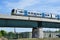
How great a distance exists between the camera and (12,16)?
59594 millimetres

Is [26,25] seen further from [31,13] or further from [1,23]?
[1,23]

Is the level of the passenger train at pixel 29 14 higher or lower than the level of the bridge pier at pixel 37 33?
higher

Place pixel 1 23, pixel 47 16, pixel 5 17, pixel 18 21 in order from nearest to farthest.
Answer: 1. pixel 5 17
2. pixel 1 23
3. pixel 18 21
4. pixel 47 16

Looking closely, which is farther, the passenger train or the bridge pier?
the bridge pier

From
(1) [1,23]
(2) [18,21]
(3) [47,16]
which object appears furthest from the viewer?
(3) [47,16]

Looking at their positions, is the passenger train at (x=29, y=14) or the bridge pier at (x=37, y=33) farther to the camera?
the bridge pier at (x=37, y=33)

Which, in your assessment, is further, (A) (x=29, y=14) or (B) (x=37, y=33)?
(B) (x=37, y=33)

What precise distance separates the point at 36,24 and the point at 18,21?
26.7ft

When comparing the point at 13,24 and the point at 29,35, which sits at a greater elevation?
the point at 13,24

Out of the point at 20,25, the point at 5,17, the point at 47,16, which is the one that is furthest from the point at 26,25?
the point at 5,17

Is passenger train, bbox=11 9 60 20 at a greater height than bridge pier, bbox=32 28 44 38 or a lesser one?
greater

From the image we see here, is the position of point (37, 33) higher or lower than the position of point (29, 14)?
lower

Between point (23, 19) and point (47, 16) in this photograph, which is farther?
point (47, 16)

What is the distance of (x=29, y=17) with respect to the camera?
65062 millimetres
